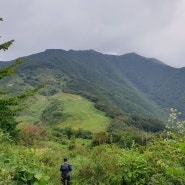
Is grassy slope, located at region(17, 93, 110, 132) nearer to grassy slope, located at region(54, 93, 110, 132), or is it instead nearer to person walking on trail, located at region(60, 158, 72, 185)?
grassy slope, located at region(54, 93, 110, 132)

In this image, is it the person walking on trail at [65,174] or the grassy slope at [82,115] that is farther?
the grassy slope at [82,115]

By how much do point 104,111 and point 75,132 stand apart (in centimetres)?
5811

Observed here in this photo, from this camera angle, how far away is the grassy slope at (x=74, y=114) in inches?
4629

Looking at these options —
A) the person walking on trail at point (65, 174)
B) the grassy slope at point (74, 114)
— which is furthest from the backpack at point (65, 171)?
the grassy slope at point (74, 114)

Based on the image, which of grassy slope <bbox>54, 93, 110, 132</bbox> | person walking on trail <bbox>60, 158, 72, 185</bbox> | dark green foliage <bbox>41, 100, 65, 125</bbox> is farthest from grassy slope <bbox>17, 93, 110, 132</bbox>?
person walking on trail <bbox>60, 158, 72, 185</bbox>

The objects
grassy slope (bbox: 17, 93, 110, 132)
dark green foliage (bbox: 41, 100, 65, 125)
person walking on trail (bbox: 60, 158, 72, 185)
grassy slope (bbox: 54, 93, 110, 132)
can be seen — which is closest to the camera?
person walking on trail (bbox: 60, 158, 72, 185)

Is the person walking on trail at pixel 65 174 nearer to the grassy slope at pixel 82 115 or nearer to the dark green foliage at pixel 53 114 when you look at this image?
the grassy slope at pixel 82 115

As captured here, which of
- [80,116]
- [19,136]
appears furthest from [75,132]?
[19,136]

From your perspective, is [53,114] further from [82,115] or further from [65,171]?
[65,171]

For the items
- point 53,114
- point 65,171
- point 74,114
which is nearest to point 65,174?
point 65,171

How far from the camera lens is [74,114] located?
12988cm

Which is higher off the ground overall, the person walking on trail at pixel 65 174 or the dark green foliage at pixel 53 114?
the person walking on trail at pixel 65 174

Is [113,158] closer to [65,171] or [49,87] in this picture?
[65,171]

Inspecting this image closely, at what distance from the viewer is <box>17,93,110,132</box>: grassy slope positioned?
386 ft
